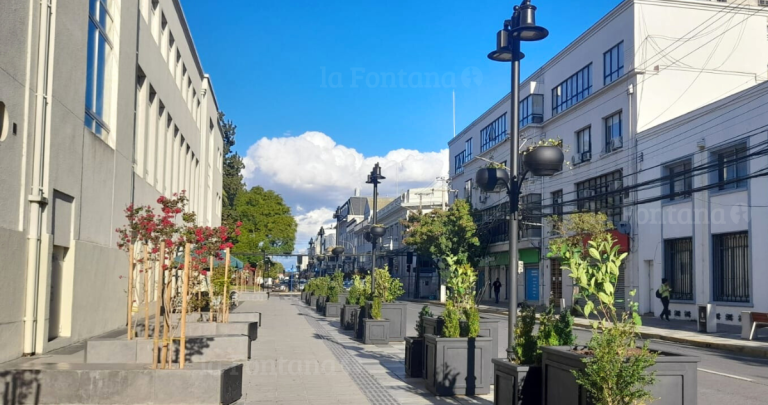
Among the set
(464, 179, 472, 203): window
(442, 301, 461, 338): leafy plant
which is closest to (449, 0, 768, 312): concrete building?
(464, 179, 472, 203): window

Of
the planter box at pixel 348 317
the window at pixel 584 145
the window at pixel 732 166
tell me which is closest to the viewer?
the planter box at pixel 348 317

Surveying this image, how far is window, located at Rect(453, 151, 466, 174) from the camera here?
207ft

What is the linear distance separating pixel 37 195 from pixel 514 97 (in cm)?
858

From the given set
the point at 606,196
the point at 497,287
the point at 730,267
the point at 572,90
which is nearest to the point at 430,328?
the point at 730,267

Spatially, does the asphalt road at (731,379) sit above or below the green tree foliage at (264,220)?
below

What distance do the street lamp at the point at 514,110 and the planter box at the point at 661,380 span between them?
73.9 inches

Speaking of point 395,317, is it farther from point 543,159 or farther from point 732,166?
point 732,166

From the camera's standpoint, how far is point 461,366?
1049 centimetres

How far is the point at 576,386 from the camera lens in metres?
6.56

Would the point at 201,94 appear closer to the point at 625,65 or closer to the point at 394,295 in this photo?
the point at 625,65

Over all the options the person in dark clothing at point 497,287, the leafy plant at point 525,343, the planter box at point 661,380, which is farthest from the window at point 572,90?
the planter box at point 661,380

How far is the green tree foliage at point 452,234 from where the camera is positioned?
51.8 m

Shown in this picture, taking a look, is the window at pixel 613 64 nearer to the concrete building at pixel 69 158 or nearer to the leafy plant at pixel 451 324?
the concrete building at pixel 69 158

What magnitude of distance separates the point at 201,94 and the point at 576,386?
3762cm
